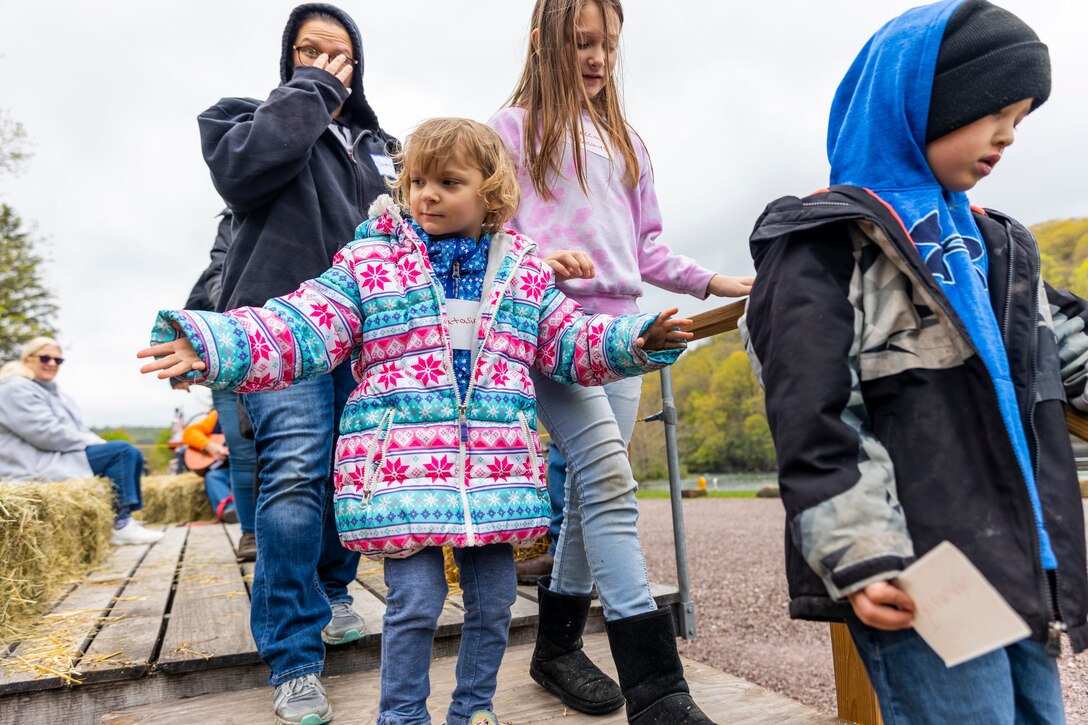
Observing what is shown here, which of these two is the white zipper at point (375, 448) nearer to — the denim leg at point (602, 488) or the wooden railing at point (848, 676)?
the denim leg at point (602, 488)

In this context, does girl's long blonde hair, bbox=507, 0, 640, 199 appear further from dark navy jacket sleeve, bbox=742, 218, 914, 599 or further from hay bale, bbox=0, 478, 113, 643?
hay bale, bbox=0, 478, 113, 643

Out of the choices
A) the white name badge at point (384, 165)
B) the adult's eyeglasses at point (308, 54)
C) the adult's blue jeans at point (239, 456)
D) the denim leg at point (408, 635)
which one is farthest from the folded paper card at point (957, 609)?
the adult's blue jeans at point (239, 456)

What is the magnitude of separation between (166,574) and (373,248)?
2.88m

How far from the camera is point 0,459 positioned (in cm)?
513

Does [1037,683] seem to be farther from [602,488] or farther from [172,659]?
[172,659]

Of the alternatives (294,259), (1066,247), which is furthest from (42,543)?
(1066,247)

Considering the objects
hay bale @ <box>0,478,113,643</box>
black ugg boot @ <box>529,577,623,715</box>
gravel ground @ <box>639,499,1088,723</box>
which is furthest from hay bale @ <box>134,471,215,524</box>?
black ugg boot @ <box>529,577,623,715</box>

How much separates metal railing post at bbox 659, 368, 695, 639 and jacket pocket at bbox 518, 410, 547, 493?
1106 millimetres

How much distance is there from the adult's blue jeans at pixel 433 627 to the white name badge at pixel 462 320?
Answer: 0.45 meters

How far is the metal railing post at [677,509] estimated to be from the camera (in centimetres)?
281

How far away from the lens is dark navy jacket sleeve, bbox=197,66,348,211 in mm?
2096

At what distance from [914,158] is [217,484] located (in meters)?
8.49

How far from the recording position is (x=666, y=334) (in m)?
1.72

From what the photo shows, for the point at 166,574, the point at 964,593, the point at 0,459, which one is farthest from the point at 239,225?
the point at 0,459
